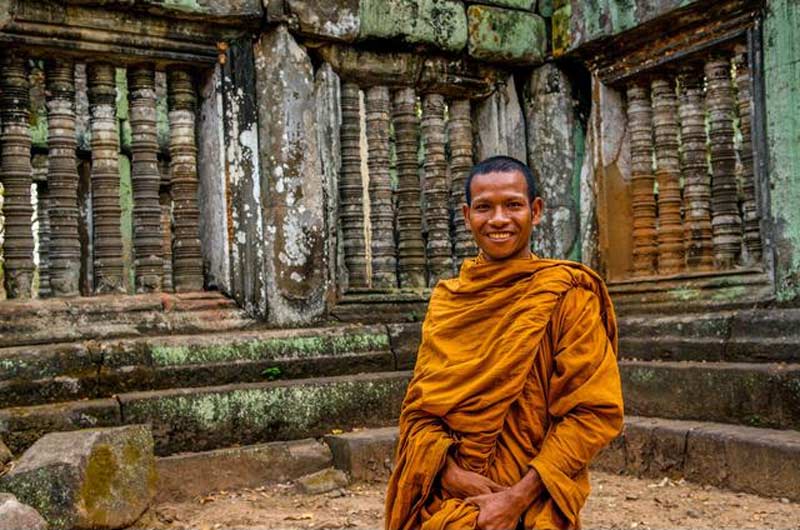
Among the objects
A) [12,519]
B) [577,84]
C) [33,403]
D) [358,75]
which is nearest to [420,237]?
[358,75]

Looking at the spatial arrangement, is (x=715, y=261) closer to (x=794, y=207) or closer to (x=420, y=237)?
(x=794, y=207)

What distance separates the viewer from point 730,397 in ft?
14.0

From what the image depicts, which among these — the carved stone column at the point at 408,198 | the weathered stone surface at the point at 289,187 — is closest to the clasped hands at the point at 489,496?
the weathered stone surface at the point at 289,187

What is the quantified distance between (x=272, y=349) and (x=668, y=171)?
109 inches

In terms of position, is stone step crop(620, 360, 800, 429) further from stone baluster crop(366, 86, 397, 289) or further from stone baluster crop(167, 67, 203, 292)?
stone baluster crop(167, 67, 203, 292)

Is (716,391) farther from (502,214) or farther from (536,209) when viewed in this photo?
(502,214)

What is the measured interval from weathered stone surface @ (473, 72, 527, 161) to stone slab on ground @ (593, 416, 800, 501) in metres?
2.22

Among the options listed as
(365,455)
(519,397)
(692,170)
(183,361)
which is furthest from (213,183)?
(519,397)

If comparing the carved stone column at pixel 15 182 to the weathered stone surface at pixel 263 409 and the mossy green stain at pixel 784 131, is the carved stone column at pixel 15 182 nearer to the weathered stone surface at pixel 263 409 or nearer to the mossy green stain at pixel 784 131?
the weathered stone surface at pixel 263 409

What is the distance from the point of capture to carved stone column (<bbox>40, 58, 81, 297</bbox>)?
4742 millimetres

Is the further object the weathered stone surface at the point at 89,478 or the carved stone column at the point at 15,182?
the carved stone column at the point at 15,182

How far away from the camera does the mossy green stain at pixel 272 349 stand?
183 inches

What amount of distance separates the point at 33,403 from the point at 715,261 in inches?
156

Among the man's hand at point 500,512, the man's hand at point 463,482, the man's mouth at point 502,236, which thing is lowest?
the man's hand at point 500,512
